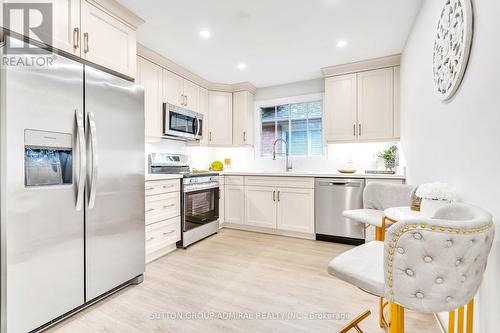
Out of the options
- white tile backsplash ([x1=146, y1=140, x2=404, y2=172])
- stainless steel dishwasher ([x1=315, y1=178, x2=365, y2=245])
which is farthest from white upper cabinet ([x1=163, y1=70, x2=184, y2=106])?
stainless steel dishwasher ([x1=315, y1=178, x2=365, y2=245])

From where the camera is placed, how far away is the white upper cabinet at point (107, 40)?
75.3 inches

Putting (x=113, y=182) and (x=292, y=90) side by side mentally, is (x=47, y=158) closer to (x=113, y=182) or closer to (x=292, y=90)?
(x=113, y=182)

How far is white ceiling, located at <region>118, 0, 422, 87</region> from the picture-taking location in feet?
7.07

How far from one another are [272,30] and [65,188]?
2393mm

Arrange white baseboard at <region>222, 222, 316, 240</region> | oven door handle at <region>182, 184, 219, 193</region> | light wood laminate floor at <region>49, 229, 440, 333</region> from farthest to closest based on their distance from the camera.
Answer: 1. white baseboard at <region>222, 222, 316, 240</region>
2. oven door handle at <region>182, 184, 219, 193</region>
3. light wood laminate floor at <region>49, 229, 440, 333</region>

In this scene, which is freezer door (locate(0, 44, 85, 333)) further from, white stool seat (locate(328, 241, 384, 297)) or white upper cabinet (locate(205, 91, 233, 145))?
white upper cabinet (locate(205, 91, 233, 145))

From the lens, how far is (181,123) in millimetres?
3445

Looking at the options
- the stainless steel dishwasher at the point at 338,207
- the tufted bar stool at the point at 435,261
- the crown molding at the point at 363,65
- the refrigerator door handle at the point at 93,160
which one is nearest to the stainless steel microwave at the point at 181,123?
the refrigerator door handle at the point at 93,160

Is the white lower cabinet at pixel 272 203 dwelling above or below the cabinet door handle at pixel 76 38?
below

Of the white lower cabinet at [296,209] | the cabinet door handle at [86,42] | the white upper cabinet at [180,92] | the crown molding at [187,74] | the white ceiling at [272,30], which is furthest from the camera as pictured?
the white lower cabinet at [296,209]

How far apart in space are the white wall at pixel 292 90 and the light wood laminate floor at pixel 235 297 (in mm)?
2612

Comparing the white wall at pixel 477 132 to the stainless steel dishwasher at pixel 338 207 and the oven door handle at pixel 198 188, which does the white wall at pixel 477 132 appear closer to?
the stainless steel dishwasher at pixel 338 207

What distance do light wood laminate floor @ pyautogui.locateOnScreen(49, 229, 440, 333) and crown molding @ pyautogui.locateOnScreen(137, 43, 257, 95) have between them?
2.47 metres

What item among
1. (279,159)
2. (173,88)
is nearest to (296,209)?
(279,159)
